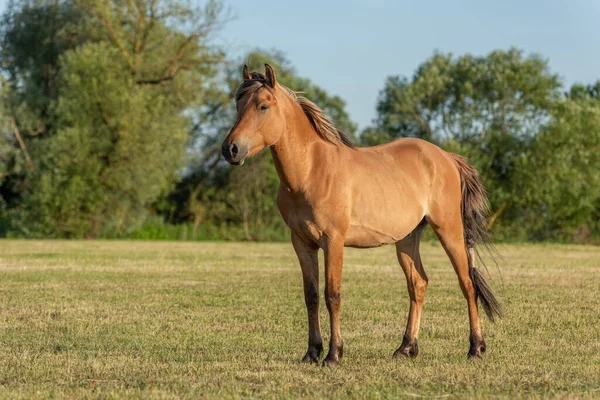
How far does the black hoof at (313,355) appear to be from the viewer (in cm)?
819

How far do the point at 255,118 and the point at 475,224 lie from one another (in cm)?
319

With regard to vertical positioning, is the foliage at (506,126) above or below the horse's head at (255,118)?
above

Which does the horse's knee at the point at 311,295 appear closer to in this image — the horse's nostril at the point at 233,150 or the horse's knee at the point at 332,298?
the horse's knee at the point at 332,298

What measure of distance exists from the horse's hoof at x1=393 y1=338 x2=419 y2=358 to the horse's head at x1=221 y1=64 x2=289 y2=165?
255 centimetres

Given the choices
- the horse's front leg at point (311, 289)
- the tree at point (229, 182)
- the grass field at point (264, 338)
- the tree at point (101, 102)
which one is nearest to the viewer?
the grass field at point (264, 338)

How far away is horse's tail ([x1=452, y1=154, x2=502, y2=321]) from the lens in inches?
367

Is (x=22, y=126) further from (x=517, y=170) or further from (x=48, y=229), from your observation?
(x=517, y=170)

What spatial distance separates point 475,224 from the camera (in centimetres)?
960

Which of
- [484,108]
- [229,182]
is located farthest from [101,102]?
[484,108]

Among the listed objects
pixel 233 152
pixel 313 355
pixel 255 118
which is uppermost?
pixel 255 118

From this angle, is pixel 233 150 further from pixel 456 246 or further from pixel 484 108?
pixel 484 108

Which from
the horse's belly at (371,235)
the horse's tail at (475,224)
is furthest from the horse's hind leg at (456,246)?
the horse's belly at (371,235)

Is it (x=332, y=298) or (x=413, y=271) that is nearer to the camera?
(x=332, y=298)

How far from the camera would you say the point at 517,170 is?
45375 mm
